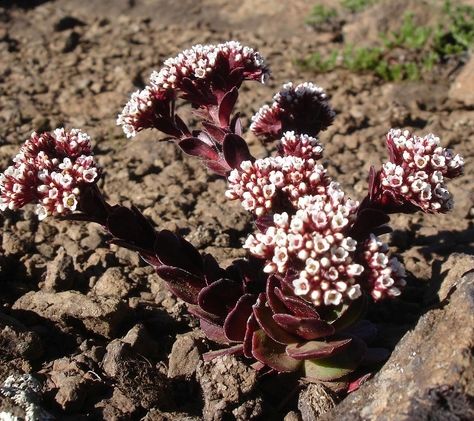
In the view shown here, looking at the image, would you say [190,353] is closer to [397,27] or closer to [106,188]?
[106,188]

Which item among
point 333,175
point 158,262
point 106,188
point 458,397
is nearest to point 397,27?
point 333,175

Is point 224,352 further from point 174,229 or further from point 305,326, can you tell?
point 174,229

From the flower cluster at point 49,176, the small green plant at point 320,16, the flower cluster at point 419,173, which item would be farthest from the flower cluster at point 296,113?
the small green plant at point 320,16

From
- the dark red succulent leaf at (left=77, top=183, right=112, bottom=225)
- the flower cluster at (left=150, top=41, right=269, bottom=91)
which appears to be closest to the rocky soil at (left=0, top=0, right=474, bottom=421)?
the dark red succulent leaf at (left=77, top=183, right=112, bottom=225)

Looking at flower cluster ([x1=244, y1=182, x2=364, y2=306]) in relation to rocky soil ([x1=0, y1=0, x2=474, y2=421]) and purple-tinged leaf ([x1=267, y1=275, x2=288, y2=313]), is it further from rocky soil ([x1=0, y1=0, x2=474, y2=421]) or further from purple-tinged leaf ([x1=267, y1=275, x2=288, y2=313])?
rocky soil ([x1=0, y1=0, x2=474, y2=421])

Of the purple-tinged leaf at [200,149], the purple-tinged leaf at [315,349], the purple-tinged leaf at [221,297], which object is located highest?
the purple-tinged leaf at [200,149]

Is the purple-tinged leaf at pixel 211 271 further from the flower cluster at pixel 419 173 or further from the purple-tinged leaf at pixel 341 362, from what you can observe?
the flower cluster at pixel 419 173

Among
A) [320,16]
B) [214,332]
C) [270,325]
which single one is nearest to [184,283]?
[214,332]

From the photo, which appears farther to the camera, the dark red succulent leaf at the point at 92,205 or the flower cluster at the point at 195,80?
the flower cluster at the point at 195,80
